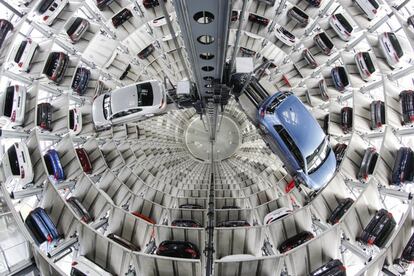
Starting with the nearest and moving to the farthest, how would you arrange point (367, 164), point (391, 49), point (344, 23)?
point (391, 49)
point (367, 164)
point (344, 23)

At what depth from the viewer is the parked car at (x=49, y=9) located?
13.8 m

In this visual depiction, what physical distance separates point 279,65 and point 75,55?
42.1 feet

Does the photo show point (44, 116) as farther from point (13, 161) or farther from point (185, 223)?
point (185, 223)

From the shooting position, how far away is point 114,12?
1694cm

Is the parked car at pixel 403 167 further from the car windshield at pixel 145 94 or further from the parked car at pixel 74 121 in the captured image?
the parked car at pixel 74 121

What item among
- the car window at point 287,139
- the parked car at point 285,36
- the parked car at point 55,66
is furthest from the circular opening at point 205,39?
the parked car at point 285,36

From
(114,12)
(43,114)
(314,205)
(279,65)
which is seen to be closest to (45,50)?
(43,114)

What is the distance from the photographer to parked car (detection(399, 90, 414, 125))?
1178cm

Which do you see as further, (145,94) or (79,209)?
(145,94)

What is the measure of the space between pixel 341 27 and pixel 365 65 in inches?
105

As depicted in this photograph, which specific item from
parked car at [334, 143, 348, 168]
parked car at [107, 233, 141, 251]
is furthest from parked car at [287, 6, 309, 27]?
parked car at [107, 233, 141, 251]

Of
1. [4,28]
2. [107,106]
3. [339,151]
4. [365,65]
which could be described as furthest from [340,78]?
[4,28]

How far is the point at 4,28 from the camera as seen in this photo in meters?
12.4

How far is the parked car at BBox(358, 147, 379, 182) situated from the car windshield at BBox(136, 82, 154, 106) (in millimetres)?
10807
